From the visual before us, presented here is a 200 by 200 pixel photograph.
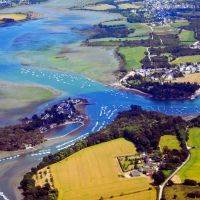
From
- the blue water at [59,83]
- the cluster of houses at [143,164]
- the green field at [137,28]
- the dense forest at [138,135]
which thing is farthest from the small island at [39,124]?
the green field at [137,28]

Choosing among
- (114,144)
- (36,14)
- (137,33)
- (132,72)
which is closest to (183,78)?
(132,72)

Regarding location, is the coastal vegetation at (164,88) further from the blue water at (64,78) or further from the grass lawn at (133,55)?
the grass lawn at (133,55)

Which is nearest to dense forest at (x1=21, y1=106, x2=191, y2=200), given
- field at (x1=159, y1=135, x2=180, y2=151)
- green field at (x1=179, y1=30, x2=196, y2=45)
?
field at (x1=159, y1=135, x2=180, y2=151)

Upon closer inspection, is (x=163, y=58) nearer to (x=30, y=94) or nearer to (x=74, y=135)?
(x=30, y=94)

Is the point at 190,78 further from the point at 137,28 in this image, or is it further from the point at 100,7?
the point at 100,7

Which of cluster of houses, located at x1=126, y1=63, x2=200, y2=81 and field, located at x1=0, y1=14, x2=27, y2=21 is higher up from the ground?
field, located at x1=0, y1=14, x2=27, y2=21

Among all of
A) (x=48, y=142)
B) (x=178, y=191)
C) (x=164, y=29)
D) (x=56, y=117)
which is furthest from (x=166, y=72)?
(x=178, y=191)

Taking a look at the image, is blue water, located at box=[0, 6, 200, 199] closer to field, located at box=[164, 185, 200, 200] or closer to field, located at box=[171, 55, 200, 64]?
field, located at box=[164, 185, 200, 200]
